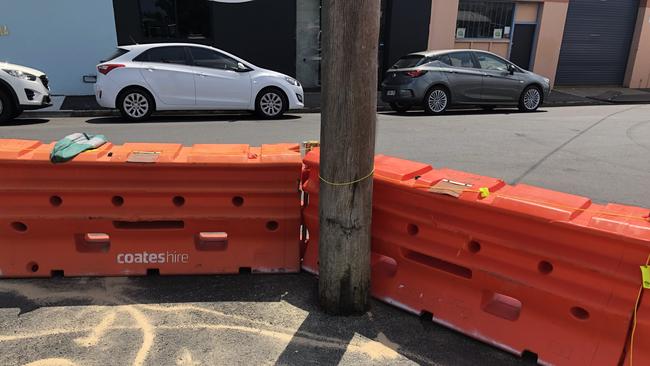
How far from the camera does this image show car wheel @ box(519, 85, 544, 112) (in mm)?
14406

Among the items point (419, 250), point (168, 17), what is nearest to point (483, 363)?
point (419, 250)

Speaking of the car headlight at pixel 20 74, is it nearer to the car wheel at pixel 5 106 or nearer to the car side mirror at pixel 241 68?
the car wheel at pixel 5 106

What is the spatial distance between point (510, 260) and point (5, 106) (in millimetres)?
10897

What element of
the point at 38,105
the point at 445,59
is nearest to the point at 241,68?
the point at 38,105

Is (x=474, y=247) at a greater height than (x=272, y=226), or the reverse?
(x=474, y=247)

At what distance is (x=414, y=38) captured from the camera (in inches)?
709

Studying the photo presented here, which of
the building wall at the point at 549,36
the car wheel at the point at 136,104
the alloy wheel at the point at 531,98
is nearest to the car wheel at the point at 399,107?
the alloy wheel at the point at 531,98

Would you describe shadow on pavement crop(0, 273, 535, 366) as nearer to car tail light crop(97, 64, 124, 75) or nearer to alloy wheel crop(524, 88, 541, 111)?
car tail light crop(97, 64, 124, 75)

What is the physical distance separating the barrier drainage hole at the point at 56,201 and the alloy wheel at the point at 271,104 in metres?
8.26

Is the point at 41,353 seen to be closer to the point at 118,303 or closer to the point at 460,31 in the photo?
the point at 118,303

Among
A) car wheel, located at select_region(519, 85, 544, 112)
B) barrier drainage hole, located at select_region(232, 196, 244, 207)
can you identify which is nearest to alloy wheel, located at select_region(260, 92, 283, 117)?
car wheel, located at select_region(519, 85, 544, 112)

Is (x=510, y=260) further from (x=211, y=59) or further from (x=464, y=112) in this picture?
(x=464, y=112)

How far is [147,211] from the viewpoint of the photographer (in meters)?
3.81

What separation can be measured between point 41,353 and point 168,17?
46.2 ft
